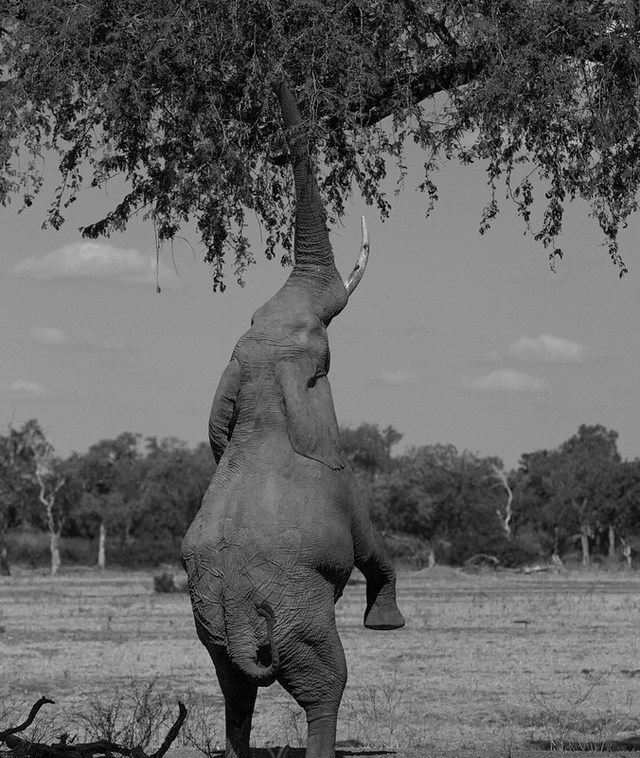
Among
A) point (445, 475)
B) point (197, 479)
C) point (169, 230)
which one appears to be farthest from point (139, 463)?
point (169, 230)

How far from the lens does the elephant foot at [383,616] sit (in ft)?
23.5

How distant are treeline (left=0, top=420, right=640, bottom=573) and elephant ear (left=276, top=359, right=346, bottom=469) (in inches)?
2469

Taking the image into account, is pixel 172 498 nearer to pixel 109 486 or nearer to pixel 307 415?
pixel 109 486

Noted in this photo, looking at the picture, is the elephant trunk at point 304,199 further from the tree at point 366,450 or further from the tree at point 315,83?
the tree at point 366,450

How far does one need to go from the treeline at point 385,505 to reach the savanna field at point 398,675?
3260 cm

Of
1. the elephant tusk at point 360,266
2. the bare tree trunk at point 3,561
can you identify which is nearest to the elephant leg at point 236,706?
the elephant tusk at point 360,266

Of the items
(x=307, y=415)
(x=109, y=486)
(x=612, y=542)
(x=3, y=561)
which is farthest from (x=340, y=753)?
(x=109, y=486)

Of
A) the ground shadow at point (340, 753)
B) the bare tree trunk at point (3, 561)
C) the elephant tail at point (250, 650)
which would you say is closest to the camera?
the elephant tail at point (250, 650)

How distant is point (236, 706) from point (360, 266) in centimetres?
239

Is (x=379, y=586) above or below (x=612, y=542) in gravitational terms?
below

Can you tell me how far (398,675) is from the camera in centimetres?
1962

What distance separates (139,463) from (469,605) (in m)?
55.9

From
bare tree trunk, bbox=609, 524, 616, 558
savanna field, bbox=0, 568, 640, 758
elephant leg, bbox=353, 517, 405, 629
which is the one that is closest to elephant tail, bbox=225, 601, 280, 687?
elephant leg, bbox=353, 517, 405, 629

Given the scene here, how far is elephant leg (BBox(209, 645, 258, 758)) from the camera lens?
673 cm
